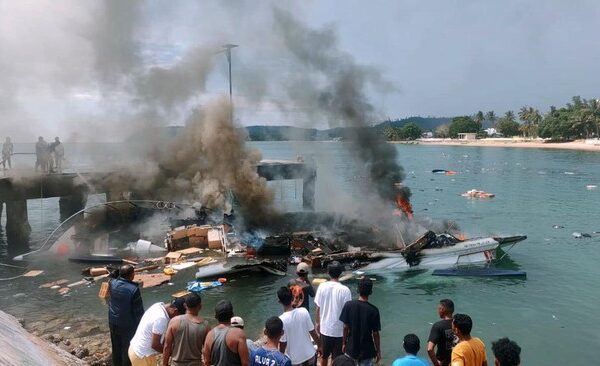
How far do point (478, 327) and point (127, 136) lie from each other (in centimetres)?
2862

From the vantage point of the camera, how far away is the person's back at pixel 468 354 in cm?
591

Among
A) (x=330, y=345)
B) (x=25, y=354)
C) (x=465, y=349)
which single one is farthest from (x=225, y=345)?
(x=25, y=354)

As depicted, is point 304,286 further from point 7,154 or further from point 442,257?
point 7,154

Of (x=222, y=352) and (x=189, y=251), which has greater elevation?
(x=222, y=352)

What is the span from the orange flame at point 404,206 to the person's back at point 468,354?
1995cm

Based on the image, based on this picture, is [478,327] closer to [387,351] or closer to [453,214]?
[387,351]

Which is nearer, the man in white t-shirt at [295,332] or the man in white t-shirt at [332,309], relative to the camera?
the man in white t-shirt at [295,332]

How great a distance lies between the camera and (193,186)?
108 ft

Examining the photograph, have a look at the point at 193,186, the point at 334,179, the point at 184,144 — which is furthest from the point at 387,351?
the point at 334,179

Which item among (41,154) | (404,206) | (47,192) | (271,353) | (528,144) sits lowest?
(404,206)

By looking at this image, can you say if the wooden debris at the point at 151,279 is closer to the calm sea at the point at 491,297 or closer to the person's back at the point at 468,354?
the calm sea at the point at 491,297

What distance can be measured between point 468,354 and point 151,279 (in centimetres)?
1533

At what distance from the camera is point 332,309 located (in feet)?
25.3

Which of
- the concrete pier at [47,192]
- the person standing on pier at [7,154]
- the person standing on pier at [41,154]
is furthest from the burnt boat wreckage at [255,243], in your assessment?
the person standing on pier at [7,154]
